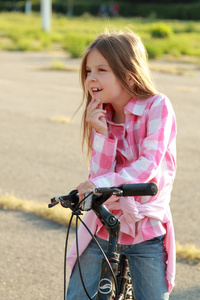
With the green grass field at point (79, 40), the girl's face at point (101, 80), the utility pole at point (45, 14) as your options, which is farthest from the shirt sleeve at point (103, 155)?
the utility pole at point (45, 14)

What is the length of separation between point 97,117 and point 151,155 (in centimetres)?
31

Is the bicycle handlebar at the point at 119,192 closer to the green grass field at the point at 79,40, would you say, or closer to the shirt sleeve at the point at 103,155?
the shirt sleeve at the point at 103,155

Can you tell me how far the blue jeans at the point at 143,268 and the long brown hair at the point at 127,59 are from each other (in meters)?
0.65

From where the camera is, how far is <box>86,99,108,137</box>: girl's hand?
2.53 metres

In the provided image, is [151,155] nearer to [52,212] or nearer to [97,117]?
[97,117]

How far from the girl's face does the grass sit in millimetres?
2162

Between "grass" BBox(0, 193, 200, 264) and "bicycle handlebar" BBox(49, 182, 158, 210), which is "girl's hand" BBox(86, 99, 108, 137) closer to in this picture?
"bicycle handlebar" BBox(49, 182, 158, 210)

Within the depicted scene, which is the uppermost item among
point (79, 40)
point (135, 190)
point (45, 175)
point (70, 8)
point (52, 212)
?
point (135, 190)

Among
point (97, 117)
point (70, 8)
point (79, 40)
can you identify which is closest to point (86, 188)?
point (97, 117)

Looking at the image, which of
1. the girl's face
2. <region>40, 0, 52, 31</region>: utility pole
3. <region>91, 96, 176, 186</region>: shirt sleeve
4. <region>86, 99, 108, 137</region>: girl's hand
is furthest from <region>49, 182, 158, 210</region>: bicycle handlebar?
<region>40, 0, 52, 31</region>: utility pole

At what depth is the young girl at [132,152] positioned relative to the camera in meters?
2.48

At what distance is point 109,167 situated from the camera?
2518 millimetres

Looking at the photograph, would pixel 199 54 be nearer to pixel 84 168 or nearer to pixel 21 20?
pixel 84 168

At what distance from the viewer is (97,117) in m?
2.55
